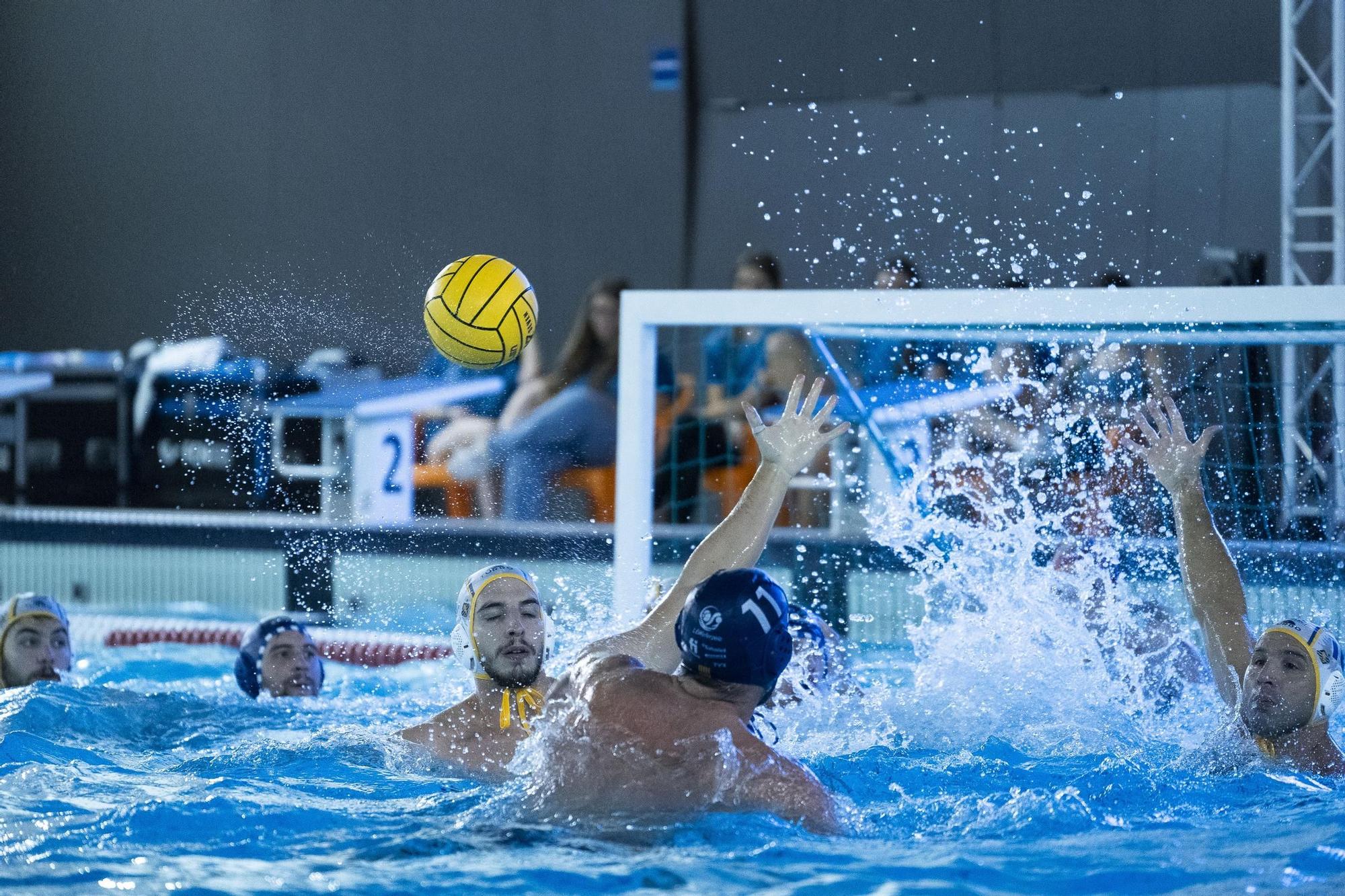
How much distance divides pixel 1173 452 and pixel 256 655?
2999mm

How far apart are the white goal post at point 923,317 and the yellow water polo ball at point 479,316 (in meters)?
0.60

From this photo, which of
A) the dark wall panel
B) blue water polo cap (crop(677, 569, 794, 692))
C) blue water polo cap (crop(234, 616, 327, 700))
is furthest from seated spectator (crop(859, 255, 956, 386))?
the dark wall panel

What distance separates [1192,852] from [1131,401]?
402 centimetres

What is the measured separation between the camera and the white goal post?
4.24 meters

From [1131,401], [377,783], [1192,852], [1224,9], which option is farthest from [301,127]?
[1192,852]

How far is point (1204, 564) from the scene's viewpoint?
143 inches

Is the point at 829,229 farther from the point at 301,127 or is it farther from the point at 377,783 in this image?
the point at 377,783

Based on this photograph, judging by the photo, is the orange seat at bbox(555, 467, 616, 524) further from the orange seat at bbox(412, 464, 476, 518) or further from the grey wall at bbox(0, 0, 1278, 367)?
the grey wall at bbox(0, 0, 1278, 367)

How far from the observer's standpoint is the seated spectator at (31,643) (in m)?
4.61

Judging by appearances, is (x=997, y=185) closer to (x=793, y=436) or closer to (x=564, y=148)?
(x=564, y=148)

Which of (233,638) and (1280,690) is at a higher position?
(1280,690)

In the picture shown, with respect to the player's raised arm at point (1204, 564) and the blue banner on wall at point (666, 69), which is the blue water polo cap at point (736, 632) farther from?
the blue banner on wall at point (666, 69)

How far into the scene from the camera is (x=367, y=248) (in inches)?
506

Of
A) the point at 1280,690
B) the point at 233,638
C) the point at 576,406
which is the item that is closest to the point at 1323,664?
the point at 1280,690
